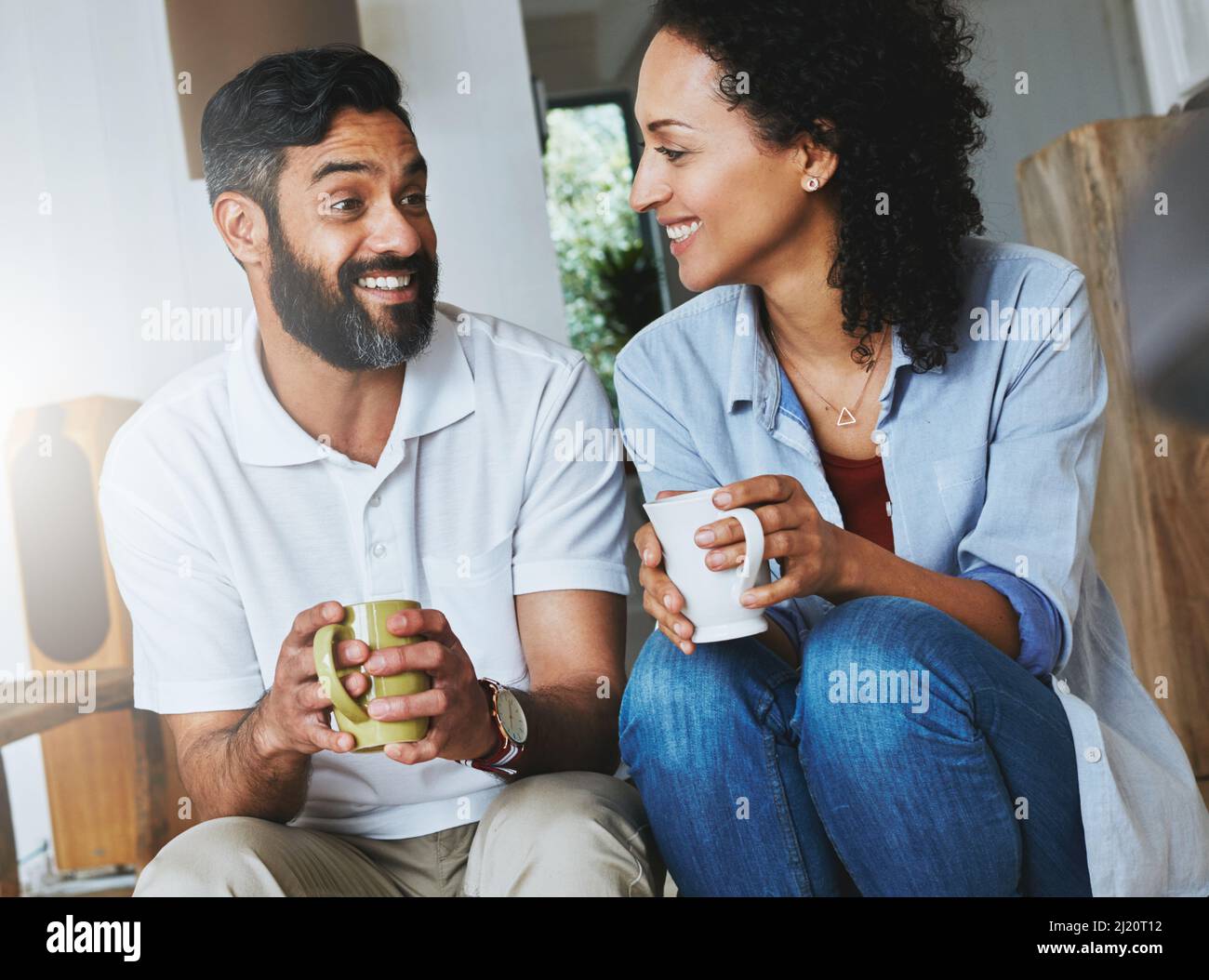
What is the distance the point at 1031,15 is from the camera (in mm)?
1436

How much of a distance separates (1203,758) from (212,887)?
3.88 ft

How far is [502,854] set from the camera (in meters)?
0.99

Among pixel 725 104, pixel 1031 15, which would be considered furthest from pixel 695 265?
pixel 1031 15

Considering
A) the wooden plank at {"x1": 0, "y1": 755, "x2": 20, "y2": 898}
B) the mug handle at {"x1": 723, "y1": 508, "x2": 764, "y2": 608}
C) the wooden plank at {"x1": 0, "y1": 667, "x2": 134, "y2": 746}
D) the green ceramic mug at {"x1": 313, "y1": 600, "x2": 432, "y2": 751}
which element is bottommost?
the wooden plank at {"x1": 0, "y1": 755, "x2": 20, "y2": 898}

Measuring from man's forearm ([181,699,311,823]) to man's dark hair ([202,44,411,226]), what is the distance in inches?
21.6

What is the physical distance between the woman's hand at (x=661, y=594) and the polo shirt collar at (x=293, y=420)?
36cm

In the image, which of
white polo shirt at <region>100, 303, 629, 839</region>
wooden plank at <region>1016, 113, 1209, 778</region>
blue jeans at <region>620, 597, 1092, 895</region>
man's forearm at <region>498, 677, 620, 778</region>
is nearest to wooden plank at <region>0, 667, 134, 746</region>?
white polo shirt at <region>100, 303, 629, 839</region>

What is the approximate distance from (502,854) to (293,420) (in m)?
0.48

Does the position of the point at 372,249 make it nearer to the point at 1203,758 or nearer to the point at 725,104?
the point at 725,104

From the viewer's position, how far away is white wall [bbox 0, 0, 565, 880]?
146 cm

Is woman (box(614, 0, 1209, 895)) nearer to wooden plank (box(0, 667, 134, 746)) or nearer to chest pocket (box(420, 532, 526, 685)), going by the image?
chest pocket (box(420, 532, 526, 685))

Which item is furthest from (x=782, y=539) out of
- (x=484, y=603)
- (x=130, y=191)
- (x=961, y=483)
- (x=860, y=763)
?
(x=130, y=191)

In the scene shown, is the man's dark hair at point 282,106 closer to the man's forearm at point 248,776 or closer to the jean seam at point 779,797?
A: the man's forearm at point 248,776
